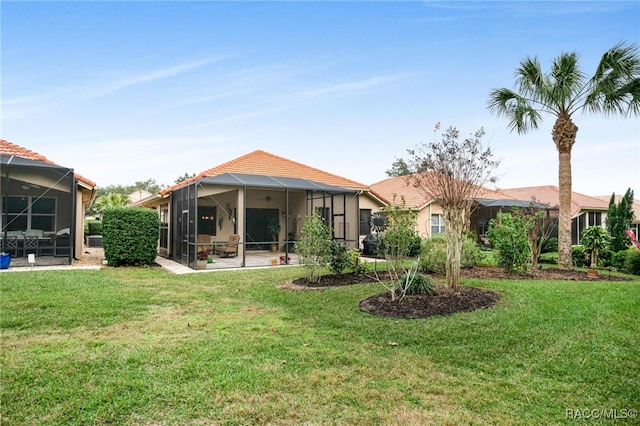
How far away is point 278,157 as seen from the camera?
19.5 m

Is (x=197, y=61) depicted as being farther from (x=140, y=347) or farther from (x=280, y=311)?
(x=140, y=347)

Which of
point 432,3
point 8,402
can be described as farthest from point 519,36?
point 8,402

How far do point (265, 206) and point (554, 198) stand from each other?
20530 millimetres

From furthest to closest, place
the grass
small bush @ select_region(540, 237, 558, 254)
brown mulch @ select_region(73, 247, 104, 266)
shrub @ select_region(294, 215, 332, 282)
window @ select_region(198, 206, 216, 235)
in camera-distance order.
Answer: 1. window @ select_region(198, 206, 216, 235)
2. small bush @ select_region(540, 237, 558, 254)
3. brown mulch @ select_region(73, 247, 104, 266)
4. shrub @ select_region(294, 215, 332, 282)
5. the grass

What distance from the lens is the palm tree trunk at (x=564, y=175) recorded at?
466 inches

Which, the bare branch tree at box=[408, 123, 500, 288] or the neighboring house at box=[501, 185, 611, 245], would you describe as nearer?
the bare branch tree at box=[408, 123, 500, 288]

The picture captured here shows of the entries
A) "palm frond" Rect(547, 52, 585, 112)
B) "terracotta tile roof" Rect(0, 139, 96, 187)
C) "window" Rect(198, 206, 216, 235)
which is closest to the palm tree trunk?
"palm frond" Rect(547, 52, 585, 112)

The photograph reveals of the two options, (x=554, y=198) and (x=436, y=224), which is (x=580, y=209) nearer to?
(x=554, y=198)

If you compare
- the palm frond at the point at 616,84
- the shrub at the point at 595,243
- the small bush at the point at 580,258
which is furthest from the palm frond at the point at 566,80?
the small bush at the point at 580,258

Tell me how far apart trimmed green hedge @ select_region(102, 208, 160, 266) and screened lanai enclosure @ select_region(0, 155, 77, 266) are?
3.50 ft

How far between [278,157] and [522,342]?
16449mm

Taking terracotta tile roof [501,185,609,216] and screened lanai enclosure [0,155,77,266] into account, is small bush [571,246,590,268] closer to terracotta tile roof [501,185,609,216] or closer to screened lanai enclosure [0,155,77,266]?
terracotta tile roof [501,185,609,216]

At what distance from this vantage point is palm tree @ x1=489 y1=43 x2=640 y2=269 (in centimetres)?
1121

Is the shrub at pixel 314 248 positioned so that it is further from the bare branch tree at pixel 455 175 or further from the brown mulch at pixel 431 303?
the bare branch tree at pixel 455 175
